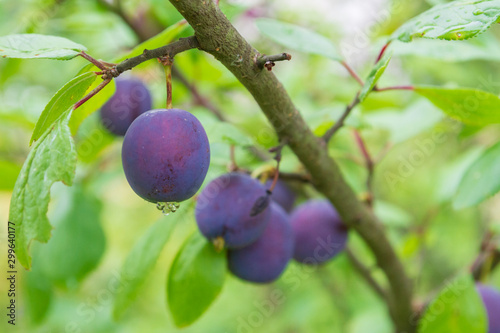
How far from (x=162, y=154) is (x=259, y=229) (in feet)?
0.93

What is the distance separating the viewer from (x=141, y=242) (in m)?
0.81

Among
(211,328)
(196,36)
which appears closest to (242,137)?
(196,36)

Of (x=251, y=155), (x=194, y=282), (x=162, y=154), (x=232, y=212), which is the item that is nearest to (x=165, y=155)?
(x=162, y=154)

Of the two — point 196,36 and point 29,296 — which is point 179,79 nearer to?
point 29,296

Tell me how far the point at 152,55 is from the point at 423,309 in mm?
750

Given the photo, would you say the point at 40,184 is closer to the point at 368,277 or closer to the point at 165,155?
the point at 165,155

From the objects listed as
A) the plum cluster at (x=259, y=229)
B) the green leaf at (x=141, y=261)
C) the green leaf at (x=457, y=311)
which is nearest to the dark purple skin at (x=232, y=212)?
the plum cluster at (x=259, y=229)

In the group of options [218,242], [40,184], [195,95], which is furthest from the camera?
[195,95]

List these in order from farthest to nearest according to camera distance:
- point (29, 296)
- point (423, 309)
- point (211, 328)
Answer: point (211, 328)
point (29, 296)
point (423, 309)

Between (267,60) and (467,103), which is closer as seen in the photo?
(267,60)

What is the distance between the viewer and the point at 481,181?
0.70 meters

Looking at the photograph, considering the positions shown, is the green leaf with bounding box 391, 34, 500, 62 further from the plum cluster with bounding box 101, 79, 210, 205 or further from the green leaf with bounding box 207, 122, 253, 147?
the plum cluster with bounding box 101, 79, 210, 205

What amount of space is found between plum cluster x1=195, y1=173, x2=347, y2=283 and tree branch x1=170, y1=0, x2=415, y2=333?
106 mm

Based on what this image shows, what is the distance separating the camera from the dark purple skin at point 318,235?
3.16ft
